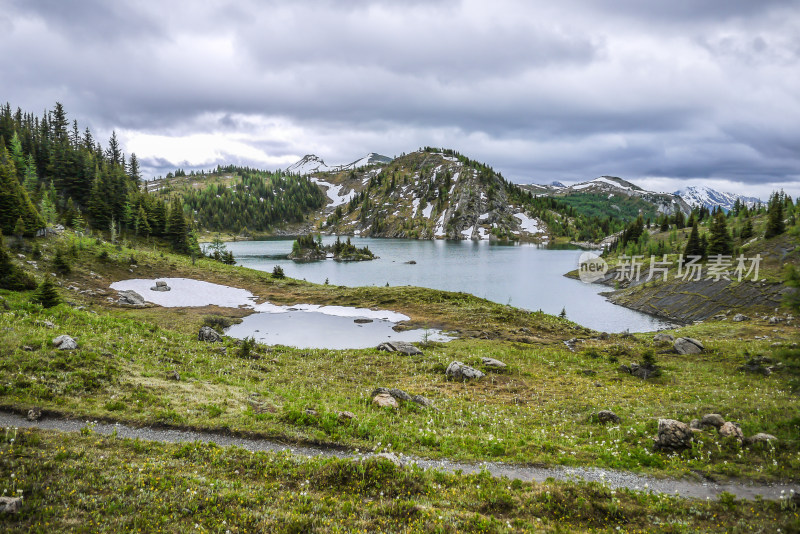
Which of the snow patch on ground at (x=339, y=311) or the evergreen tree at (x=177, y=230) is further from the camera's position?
the evergreen tree at (x=177, y=230)

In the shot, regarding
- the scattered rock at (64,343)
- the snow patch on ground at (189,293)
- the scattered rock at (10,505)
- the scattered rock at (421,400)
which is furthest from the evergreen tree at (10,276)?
the scattered rock at (421,400)

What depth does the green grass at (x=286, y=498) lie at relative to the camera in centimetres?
872

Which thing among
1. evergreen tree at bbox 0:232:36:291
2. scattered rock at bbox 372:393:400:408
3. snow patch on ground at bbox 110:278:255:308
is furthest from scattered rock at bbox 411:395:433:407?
snow patch on ground at bbox 110:278:255:308

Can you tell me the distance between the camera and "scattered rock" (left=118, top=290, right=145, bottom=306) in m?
45.6

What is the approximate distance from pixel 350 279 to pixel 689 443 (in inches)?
3353

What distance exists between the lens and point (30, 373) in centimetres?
1611

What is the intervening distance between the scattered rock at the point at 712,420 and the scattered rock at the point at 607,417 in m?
3.22

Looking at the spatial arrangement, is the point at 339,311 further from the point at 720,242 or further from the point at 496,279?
the point at 720,242

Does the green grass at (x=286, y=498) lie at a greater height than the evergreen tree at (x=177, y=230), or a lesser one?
lesser

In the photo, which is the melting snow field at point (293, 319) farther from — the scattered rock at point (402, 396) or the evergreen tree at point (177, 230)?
the evergreen tree at point (177, 230)

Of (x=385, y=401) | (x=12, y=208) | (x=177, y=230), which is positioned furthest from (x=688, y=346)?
(x=177, y=230)

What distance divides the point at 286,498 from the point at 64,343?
16.7 meters

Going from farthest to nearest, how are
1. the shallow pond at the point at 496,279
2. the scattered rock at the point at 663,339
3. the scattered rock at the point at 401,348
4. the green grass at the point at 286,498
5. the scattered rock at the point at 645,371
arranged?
the shallow pond at the point at 496,279 → the scattered rock at the point at 663,339 → the scattered rock at the point at 401,348 → the scattered rock at the point at 645,371 → the green grass at the point at 286,498

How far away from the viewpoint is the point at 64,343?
18922mm
